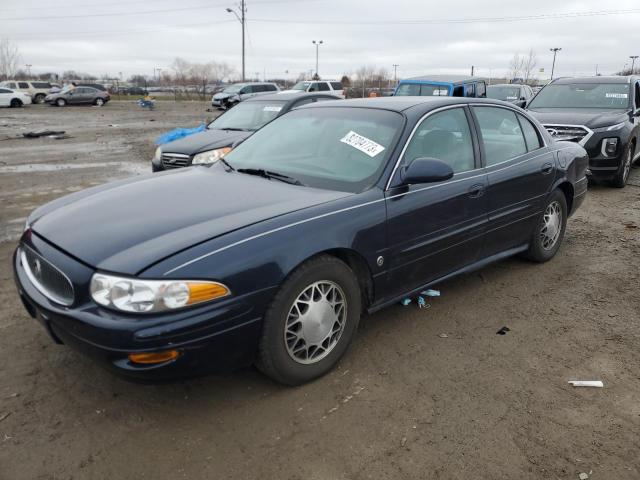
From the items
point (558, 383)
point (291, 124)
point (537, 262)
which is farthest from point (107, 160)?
point (558, 383)

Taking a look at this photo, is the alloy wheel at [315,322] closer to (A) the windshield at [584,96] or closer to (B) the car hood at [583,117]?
(B) the car hood at [583,117]

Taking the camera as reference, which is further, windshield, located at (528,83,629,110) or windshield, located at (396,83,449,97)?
windshield, located at (396,83,449,97)

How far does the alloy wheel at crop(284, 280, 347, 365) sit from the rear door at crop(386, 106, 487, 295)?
18.6 inches

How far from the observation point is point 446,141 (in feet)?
12.2

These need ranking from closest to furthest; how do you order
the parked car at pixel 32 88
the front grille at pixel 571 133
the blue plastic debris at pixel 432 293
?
the blue plastic debris at pixel 432 293, the front grille at pixel 571 133, the parked car at pixel 32 88

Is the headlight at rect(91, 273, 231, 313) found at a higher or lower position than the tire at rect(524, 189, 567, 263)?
higher

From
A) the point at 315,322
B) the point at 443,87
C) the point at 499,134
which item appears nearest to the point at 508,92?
the point at 443,87

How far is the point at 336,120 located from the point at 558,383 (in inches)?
91.2

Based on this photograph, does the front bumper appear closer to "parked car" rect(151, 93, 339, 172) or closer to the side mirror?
the side mirror

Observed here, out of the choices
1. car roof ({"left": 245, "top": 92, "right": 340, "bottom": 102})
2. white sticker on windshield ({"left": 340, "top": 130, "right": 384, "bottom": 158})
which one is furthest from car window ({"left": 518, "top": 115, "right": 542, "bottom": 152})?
car roof ({"left": 245, "top": 92, "right": 340, "bottom": 102})

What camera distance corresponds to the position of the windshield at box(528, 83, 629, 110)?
29.0 feet

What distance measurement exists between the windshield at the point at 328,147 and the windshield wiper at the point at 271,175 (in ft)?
0.13

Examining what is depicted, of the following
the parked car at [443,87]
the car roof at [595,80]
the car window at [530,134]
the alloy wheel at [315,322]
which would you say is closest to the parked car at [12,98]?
the parked car at [443,87]

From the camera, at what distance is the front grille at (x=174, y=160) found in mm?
7414
